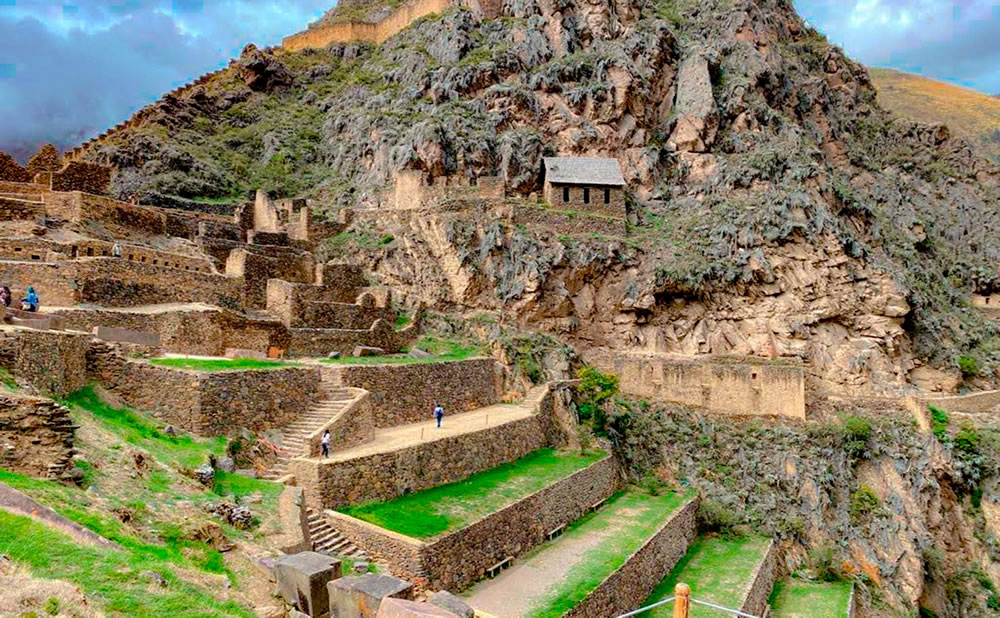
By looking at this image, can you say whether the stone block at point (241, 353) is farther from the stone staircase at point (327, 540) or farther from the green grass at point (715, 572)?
the green grass at point (715, 572)

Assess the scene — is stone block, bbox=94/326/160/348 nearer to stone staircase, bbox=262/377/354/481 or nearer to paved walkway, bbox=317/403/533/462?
stone staircase, bbox=262/377/354/481

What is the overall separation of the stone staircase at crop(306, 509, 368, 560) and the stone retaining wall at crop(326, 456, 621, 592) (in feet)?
0.43

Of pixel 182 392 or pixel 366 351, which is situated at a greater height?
pixel 366 351

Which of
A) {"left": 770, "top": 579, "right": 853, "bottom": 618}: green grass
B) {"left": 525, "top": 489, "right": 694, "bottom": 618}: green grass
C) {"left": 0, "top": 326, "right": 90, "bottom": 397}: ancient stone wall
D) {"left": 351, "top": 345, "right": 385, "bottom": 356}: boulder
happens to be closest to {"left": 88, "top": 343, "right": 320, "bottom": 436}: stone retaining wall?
{"left": 0, "top": 326, "right": 90, "bottom": 397}: ancient stone wall

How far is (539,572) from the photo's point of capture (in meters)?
15.5

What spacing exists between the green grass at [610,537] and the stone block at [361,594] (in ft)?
20.1

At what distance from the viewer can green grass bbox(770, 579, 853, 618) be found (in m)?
19.4

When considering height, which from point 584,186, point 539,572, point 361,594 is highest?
point 584,186

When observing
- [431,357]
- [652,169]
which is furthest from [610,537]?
[652,169]

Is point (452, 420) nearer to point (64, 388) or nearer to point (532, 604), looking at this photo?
point (532, 604)

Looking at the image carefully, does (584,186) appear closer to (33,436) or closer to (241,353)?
(241,353)

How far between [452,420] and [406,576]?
8800 millimetres

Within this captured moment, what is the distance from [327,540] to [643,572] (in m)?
8.68

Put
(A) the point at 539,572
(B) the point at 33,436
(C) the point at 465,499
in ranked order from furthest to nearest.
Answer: (C) the point at 465,499, (A) the point at 539,572, (B) the point at 33,436
